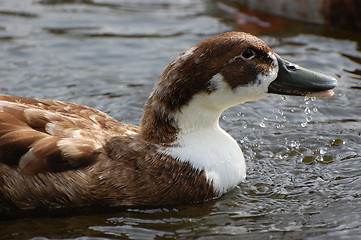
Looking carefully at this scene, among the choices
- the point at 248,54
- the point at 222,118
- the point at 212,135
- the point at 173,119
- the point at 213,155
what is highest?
the point at 248,54

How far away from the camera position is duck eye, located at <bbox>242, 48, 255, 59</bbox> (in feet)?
19.9

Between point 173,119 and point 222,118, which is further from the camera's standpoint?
point 222,118

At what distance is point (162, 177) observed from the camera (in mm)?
6012

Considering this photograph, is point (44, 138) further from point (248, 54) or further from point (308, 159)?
point (308, 159)

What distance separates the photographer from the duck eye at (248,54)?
608 cm

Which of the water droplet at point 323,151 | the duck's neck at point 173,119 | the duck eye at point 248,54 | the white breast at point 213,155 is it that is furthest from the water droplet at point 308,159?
the duck eye at point 248,54

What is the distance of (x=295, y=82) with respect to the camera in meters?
6.23

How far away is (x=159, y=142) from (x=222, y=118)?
2.07 m

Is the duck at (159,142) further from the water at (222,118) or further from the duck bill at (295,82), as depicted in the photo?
the water at (222,118)

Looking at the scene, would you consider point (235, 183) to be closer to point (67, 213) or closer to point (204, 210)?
point (204, 210)

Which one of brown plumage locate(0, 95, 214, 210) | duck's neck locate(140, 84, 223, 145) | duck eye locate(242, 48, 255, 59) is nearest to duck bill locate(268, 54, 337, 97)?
duck eye locate(242, 48, 255, 59)

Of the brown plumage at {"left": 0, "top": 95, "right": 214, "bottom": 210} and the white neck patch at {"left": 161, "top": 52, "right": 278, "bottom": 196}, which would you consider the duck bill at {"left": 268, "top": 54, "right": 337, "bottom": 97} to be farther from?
the brown plumage at {"left": 0, "top": 95, "right": 214, "bottom": 210}

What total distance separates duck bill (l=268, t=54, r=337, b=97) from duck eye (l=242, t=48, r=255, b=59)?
0.26 m

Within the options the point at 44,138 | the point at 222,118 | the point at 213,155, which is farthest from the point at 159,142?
the point at 222,118
